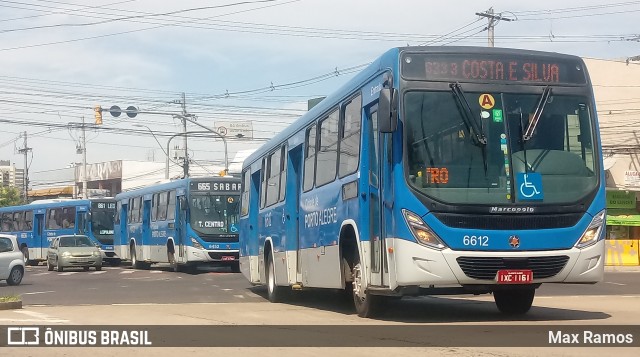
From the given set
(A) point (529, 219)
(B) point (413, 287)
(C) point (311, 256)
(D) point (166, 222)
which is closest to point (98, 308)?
(C) point (311, 256)

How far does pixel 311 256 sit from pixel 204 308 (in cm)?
234

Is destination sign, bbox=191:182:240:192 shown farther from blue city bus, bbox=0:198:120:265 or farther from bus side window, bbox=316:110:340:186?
bus side window, bbox=316:110:340:186

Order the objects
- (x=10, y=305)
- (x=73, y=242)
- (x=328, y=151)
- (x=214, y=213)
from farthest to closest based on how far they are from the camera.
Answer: (x=73, y=242) < (x=214, y=213) < (x=10, y=305) < (x=328, y=151)

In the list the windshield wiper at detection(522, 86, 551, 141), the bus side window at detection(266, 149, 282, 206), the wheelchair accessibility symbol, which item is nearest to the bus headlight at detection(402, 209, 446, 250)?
the wheelchair accessibility symbol

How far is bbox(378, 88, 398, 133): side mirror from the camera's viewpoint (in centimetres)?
1093

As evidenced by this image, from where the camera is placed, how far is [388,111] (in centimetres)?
1096

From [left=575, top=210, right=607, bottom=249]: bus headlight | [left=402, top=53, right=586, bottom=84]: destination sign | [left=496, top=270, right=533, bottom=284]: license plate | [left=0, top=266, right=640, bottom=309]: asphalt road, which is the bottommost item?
[left=0, top=266, right=640, bottom=309]: asphalt road

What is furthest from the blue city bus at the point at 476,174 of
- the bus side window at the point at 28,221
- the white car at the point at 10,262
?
the bus side window at the point at 28,221

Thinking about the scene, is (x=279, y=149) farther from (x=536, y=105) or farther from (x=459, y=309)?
(x=536, y=105)

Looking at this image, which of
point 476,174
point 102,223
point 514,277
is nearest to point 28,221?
point 102,223

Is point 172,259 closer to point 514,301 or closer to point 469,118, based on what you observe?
point 514,301

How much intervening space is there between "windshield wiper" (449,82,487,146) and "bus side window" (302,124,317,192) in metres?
4.37

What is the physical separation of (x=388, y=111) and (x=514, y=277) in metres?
2.56
